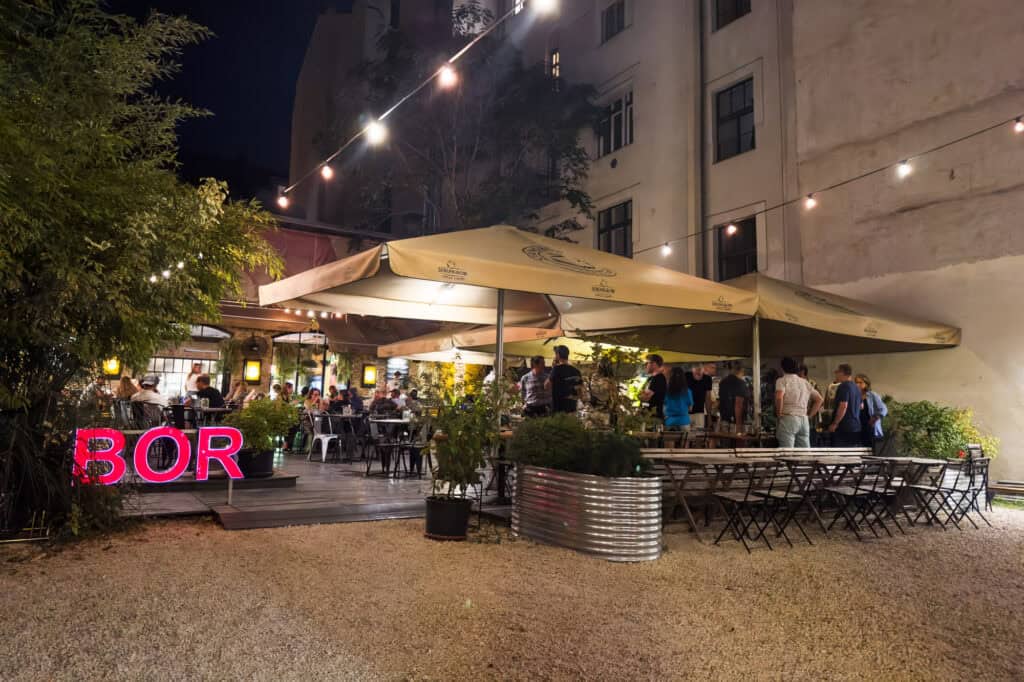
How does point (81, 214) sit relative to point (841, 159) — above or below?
below

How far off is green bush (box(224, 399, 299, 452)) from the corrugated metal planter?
3.91 meters

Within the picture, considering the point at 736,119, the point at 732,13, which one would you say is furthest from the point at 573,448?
the point at 732,13

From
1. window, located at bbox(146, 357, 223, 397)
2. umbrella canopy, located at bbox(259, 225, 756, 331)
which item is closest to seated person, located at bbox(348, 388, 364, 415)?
umbrella canopy, located at bbox(259, 225, 756, 331)

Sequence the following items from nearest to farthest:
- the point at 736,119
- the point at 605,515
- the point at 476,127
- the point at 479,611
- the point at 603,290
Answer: the point at 479,611 < the point at 605,515 < the point at 603,290 < the point at 736,119 < the point at 476,127

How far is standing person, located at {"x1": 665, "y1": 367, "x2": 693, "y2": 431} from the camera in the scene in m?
8.66

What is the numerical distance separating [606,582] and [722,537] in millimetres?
2030

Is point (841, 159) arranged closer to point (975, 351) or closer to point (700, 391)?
point (975, 351)

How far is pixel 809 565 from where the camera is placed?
5305 mm

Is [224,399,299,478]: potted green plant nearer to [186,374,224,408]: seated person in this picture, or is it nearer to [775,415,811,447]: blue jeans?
[186,374,224,408]: seated person

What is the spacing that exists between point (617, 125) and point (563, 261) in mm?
11768

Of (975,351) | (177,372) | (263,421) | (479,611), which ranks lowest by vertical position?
(479,611)

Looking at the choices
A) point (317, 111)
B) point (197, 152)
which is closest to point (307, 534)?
point (317, 111)

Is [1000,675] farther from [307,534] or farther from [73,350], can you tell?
[73,350]

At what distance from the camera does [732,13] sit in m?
14.9
